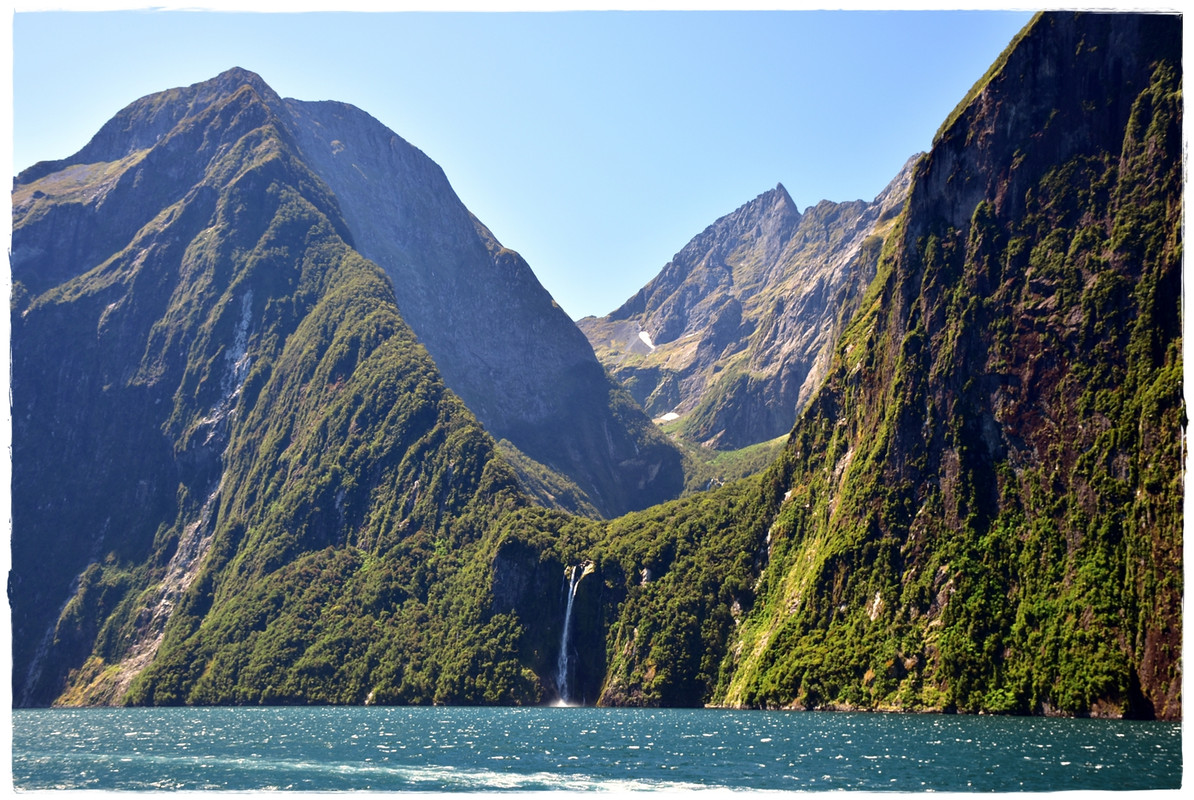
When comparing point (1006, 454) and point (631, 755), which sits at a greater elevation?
point (1006, 454)

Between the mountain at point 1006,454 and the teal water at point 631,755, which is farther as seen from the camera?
the mountain at point 1006,454

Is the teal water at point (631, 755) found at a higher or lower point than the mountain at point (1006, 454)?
lower

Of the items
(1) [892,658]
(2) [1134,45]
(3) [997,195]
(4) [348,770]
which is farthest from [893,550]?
(4) [348,770]

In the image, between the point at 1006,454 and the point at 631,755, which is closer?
the point at 631,755
